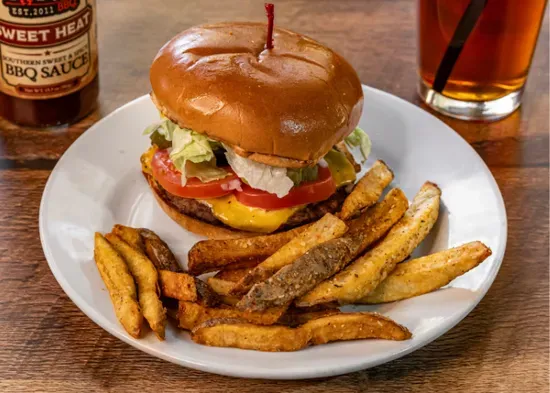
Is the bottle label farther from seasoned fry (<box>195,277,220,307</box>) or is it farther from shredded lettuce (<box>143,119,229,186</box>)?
seasoned fry (<box>195,277,220,307</box>)

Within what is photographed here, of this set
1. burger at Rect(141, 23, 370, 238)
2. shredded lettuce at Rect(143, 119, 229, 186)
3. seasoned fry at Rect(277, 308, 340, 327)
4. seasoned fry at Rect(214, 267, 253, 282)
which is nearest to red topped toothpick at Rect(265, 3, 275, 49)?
burger at Rect(141, 23, 370, 238)

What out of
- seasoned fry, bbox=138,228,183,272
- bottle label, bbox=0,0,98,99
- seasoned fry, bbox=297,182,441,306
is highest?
bottle label, bbox=0,0,98,99

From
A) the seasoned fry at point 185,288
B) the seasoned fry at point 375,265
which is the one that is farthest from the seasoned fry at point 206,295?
the seasoned fry at point 375,265

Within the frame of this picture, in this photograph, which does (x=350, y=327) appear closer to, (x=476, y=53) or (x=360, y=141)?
(x=360, y=141)

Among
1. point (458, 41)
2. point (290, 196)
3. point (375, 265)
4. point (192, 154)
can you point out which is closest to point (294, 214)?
point (290, 196)

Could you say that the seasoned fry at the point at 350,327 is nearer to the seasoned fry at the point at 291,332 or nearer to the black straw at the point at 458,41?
the seasoned fry at the point at 291,332
